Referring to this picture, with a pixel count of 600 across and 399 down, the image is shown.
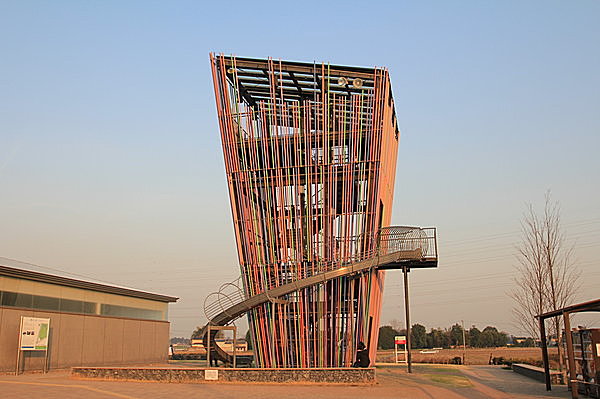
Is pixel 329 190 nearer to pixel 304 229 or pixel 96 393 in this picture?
pixel 304 229

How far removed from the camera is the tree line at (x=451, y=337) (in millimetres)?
91375

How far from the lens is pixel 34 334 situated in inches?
1050

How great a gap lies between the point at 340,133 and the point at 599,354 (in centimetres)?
1394

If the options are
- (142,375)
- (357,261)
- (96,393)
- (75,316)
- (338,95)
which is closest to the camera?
(96,393)

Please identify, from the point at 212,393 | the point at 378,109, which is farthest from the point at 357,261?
the point at 212,393

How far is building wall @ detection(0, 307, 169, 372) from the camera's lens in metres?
26.8

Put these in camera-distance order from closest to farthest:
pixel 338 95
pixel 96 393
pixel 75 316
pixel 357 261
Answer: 1. pixel 96 393
2. pixel 357 261
3. pixel 338 95
4. pixel 75 316

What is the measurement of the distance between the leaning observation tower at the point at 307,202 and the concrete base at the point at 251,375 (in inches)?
148

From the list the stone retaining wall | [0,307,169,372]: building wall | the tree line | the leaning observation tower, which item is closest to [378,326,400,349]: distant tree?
the tree line

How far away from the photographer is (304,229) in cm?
2562

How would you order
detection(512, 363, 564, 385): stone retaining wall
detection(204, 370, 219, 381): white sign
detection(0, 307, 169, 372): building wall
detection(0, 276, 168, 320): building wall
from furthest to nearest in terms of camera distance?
detection(0, 276, 168, 320): building wall → detection(0, 307, 169, 372): building wall → detection(512, 363, 564, 385): stone retaining wall → detection(204, 370, 219, 381): white sign

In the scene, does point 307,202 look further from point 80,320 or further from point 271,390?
point 80,320

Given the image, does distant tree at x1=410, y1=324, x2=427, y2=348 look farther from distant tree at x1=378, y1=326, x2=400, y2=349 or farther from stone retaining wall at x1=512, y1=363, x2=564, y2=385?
stone retaining wall at x1=512, y1=363, x2=564, y2=385

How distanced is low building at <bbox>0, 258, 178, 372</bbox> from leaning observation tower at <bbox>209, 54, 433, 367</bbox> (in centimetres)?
957
